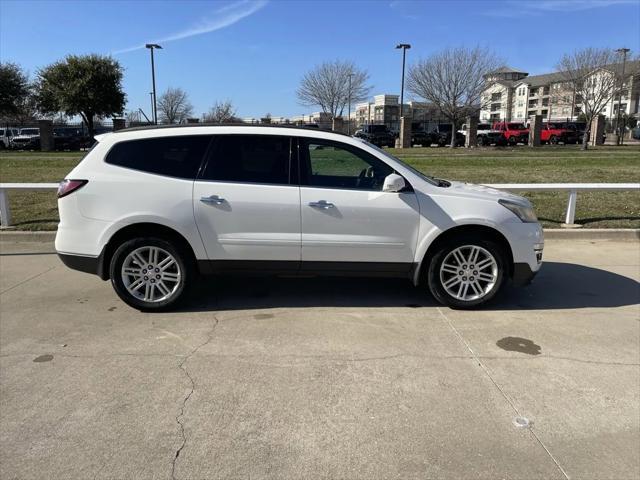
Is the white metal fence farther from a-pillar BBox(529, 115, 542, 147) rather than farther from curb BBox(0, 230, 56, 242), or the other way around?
a-pillar BBox(529, 115, 542, 147)

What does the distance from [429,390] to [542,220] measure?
6.39 metres

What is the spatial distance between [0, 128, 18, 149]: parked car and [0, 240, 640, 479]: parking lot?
4037cm

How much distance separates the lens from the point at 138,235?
4.95m

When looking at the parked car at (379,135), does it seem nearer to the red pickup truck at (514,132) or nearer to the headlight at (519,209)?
the red pickup truck at (514,132)

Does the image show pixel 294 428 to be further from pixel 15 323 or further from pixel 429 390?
pixel 15 323

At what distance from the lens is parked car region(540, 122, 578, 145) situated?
45938 mm

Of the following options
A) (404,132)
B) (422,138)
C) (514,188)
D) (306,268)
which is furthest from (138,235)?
(422,138)

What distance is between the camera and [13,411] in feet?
10.9

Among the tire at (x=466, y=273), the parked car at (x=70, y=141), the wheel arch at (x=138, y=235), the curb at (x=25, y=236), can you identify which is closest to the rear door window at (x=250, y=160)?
the wheel arch at (x=138, y=235)

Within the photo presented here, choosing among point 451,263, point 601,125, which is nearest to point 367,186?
point 451,263

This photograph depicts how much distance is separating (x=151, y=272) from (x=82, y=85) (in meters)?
40.0

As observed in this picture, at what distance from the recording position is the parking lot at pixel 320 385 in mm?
2855

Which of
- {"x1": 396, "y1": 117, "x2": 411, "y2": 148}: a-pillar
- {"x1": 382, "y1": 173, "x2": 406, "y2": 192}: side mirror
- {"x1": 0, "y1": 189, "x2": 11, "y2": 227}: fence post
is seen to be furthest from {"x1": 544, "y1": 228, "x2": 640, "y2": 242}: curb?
{"x1": 396, "y1": 117, "x2": 411, "y2": 148}: a-pillar

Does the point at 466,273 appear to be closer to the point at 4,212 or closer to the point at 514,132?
the point at 4,212
